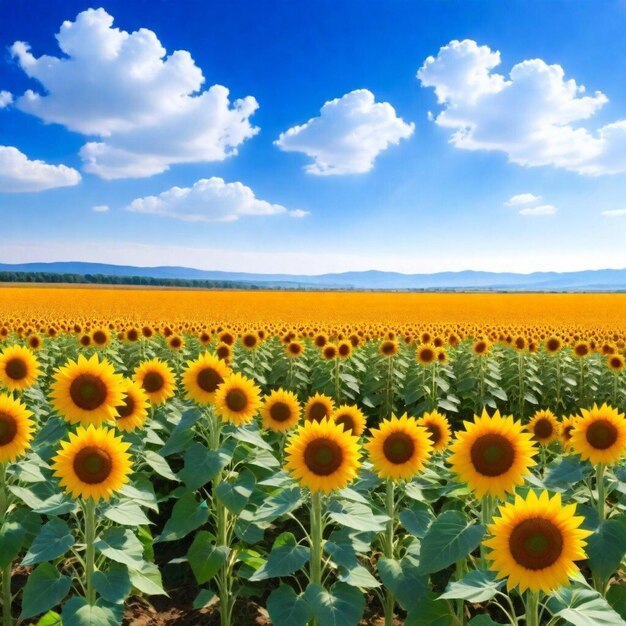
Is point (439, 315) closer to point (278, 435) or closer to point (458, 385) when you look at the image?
point (458, 385)

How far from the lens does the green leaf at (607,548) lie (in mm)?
4016

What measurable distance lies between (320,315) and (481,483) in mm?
33029

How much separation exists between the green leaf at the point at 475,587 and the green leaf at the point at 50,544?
8.14 feet

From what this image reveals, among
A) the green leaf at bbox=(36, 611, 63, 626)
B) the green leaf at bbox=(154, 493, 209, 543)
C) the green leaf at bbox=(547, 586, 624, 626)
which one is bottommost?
the green leaf at bbox=(36, 611, 63, 626)

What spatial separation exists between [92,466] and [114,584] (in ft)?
2.65

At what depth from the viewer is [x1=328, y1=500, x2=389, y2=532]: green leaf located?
13.4ft

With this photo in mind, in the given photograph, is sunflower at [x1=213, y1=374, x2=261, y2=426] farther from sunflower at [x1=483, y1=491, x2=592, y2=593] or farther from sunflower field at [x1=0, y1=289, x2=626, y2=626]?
sunflower at [x1=483, y1=491, x2=592, y2=593]

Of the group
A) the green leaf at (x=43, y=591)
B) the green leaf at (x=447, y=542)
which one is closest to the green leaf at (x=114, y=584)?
the green leaf at (x=43, y=591)

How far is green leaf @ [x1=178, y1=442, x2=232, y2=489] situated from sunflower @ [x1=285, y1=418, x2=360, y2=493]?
77 centimetres

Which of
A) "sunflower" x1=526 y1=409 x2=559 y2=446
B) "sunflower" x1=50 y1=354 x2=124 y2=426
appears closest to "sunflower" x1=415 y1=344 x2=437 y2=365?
"sunflower" x1=526 y1=409 x2=559 y2=446

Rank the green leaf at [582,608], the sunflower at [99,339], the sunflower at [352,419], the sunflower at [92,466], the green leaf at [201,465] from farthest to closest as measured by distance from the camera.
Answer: the sunflower at [99,339] → the sunflower at [352,419] → the green leaf at [201,465] → the sunflower at [92,466] → the green leaf at [582,608]

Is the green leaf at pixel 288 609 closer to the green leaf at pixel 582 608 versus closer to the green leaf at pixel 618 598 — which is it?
the green leaf at pixel 582 608

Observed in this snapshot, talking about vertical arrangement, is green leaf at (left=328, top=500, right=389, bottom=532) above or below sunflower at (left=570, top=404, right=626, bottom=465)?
below

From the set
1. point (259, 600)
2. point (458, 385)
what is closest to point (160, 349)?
point (458, 385)
